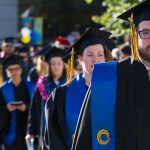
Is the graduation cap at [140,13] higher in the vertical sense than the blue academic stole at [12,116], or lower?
higher

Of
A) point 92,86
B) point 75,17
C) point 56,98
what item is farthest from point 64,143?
point 75,17

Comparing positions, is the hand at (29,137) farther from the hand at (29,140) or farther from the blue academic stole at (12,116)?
the blue academic stole at (12,116)

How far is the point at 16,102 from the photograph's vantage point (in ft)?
28.6

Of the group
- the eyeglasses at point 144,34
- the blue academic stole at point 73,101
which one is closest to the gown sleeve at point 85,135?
the eyeglasses at point 144,34

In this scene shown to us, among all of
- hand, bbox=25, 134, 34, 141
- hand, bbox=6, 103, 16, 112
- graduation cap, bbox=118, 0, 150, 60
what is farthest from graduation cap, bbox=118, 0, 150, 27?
hand, bbox=6, 103, 16, 112

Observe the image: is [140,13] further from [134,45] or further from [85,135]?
[85,135]

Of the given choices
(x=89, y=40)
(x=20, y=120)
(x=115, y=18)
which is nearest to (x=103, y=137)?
(x=89, y=40)

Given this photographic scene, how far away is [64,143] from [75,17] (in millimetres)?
29840

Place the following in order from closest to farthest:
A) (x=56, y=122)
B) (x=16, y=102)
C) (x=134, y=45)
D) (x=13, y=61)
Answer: (x=134, y=45)
(x=56, y=122)
(x=16, y=102)
(x=13, y=61)

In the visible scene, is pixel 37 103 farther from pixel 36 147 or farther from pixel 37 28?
pixel 37 28

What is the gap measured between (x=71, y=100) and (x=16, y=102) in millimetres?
3504

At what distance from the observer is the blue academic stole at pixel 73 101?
5.19 metres

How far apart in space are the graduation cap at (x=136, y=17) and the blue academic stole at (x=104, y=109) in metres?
0.19

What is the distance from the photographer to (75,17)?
34.7 m
